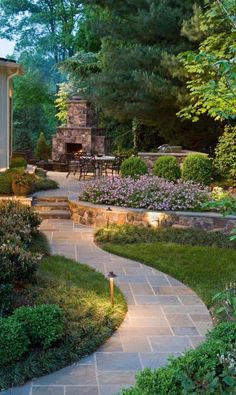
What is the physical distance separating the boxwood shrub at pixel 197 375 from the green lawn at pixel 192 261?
297 cm

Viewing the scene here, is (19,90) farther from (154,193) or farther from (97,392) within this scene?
(97,392)

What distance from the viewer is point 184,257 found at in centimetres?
789

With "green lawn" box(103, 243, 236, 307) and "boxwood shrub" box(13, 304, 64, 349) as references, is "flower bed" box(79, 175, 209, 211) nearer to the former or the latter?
"green lawn" box(103, 243, 236, 307)

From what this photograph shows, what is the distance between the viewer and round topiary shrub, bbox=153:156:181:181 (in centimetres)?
1160

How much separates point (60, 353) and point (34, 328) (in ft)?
0.99

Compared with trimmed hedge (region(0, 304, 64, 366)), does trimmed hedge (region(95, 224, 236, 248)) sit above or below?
below

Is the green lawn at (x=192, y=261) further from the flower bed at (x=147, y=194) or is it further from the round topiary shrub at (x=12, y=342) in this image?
the round topiary shrub at (x=12, y=342)

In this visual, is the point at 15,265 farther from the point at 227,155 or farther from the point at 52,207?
the point at 227,155

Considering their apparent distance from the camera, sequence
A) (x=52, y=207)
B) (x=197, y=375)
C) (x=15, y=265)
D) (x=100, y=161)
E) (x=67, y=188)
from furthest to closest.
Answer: (x=100, y=161), (x=67, y=188), (x=52, y=207), (x=15, y=265), (x=197, y=375)

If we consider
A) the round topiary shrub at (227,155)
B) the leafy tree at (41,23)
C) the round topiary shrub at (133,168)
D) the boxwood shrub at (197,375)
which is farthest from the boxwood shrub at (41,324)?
the leafy tree at (41,23)

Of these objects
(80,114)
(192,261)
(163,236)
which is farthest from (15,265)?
(80,114)

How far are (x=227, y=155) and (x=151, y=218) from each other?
10.9 feet

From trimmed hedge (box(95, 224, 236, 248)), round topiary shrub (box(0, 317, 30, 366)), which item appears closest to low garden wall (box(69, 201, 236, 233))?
trimmed hedge (box(95, 224, 236, 248))

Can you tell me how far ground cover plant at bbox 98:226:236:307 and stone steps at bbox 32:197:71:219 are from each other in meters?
1.93
